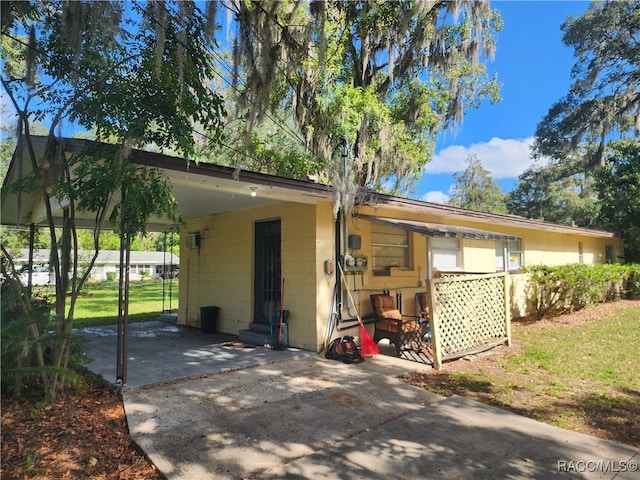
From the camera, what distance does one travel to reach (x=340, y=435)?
3.54 meters

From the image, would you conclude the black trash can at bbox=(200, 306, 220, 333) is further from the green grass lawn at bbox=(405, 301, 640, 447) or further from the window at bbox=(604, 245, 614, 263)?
the window at bbox=(604, 245, 614, 263)

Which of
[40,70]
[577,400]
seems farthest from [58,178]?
[577,400]

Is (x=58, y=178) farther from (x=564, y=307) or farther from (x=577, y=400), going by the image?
(x=564, y=307)

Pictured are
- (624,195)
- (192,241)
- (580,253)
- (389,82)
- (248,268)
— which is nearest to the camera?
(248,268)

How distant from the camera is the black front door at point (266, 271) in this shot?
24.7 ft

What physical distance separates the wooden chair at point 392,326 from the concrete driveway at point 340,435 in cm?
165

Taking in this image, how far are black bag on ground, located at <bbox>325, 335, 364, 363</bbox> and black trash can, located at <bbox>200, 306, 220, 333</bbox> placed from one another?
324 centimetres

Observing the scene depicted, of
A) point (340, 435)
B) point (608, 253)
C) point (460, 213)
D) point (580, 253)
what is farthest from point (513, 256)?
point (340, 435)

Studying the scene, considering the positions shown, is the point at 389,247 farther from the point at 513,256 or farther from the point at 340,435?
the point at 513,256

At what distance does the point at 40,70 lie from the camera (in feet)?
15.0

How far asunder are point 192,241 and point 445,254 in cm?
594

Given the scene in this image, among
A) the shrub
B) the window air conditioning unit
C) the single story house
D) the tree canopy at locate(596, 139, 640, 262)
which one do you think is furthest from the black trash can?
the tree canopy at locate(596, 139, 640, 262)

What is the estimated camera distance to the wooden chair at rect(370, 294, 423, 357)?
670 cm

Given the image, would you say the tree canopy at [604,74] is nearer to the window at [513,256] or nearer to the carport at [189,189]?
the window at [513,256]
